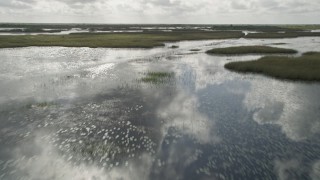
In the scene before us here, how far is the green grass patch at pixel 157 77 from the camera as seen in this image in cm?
3538

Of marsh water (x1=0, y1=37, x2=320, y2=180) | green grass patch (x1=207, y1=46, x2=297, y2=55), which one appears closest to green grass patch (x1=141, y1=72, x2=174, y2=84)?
marsh water (x1=0, y1=37, x2=320, y2=180)

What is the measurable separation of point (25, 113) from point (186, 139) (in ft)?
43.7

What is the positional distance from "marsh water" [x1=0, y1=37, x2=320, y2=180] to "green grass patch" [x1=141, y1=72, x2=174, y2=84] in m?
0.58

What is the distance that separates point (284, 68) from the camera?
39875 millimetres

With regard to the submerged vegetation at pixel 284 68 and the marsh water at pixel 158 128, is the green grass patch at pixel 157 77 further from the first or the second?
the submerged vegetation at pixel 284 68

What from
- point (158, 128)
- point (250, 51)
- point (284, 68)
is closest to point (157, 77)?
point (284, 68)

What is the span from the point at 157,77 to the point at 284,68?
1705 cm

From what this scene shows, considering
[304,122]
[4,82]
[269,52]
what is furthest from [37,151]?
[269,52]

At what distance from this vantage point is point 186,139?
745 inches

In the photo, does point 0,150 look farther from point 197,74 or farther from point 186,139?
point 197,74

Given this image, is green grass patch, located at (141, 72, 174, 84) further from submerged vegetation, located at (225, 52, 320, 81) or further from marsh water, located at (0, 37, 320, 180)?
submerged vegetation, located at (225, 52, 320, 81)

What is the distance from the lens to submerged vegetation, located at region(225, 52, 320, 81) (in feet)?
119

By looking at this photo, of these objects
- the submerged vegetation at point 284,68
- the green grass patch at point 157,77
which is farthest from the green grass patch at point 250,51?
the green grass patch at point 157,77

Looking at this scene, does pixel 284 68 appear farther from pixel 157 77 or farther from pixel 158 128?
pixel 158 128
